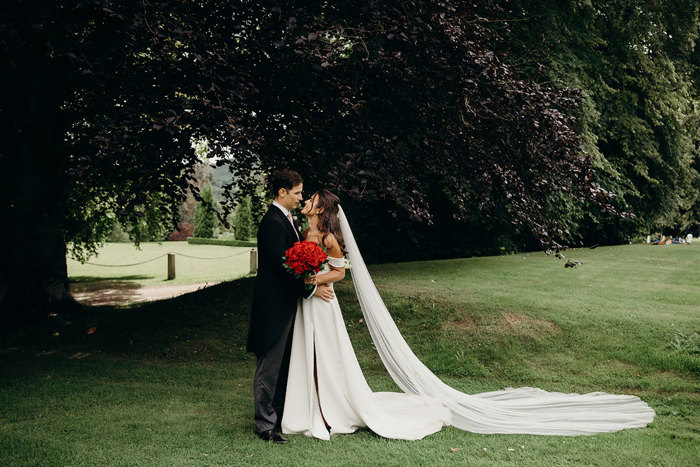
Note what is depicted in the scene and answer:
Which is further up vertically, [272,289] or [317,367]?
[272,289]

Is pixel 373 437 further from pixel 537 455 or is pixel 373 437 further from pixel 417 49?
pixel 417 49

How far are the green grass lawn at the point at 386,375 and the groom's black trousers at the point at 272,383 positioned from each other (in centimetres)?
28

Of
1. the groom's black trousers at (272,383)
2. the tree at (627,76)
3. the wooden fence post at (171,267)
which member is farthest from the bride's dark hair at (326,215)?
the wooden fence post at (171,267)

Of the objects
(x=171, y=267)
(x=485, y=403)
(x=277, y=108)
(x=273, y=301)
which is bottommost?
(x=485, y=403)

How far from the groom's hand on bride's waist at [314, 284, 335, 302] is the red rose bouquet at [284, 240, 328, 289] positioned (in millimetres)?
360

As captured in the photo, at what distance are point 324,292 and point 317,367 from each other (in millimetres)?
787

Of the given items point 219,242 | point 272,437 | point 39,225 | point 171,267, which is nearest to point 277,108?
point 272,437

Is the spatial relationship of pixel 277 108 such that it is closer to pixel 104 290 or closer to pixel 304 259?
pixel 304 259

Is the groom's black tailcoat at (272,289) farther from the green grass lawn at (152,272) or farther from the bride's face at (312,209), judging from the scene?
the green grass lawn at (152,272)

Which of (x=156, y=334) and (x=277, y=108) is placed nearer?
(x=277, y=108)

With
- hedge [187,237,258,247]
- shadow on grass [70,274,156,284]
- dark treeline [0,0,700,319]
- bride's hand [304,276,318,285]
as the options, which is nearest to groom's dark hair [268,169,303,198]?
bride's hand [304,276,318,285]

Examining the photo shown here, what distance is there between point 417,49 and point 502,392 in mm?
4836

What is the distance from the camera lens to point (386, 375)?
8.45 meters

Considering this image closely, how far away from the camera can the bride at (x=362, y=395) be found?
18.9 feet
